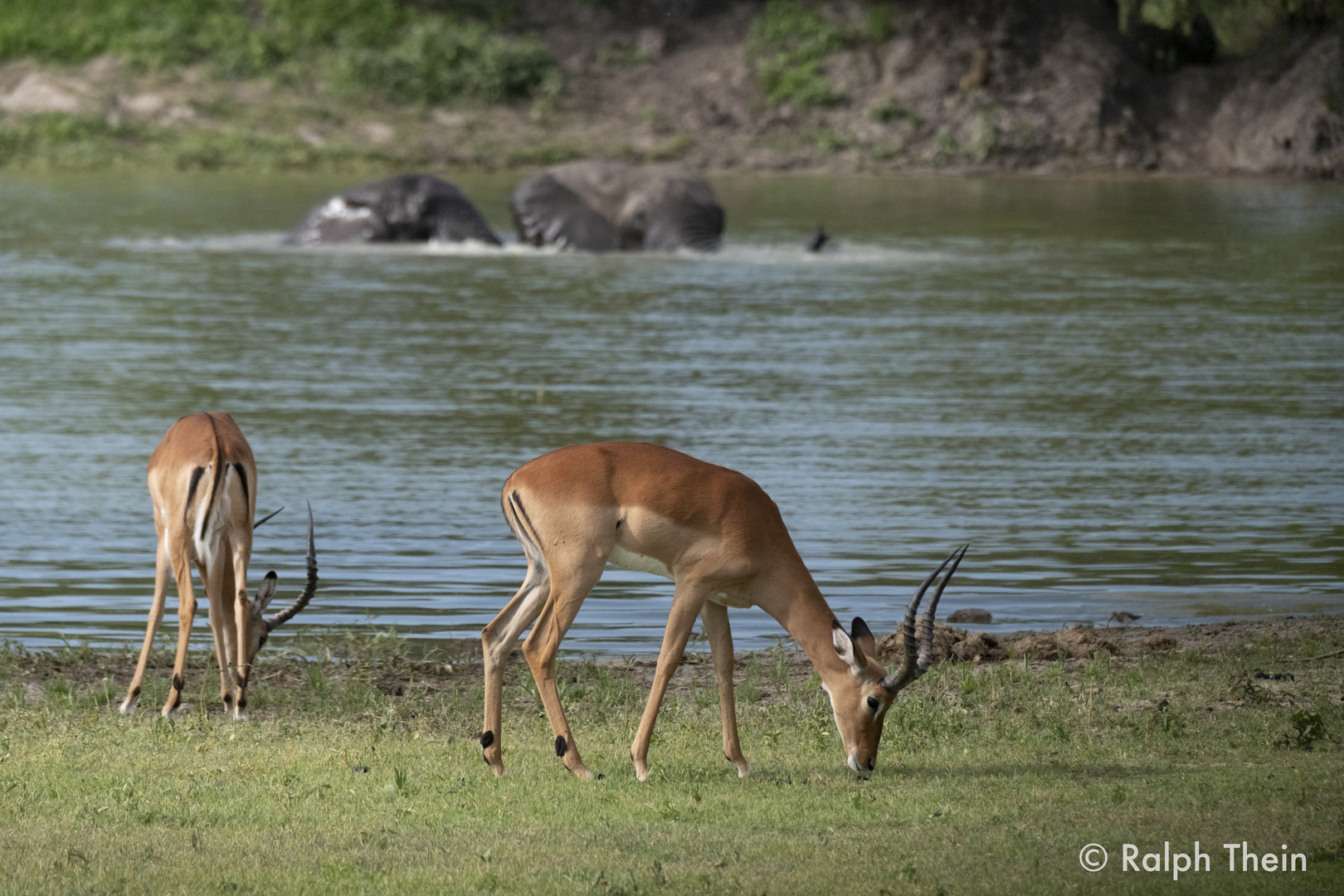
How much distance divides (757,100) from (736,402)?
4015 centimetres

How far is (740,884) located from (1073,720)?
309cm

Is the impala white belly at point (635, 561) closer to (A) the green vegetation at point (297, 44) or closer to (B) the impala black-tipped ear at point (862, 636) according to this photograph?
(B) the impala black-tipped ear at point (862, 636)

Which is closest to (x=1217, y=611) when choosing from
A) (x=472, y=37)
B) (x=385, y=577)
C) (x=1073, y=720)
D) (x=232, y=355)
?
(x=1073, y=720)

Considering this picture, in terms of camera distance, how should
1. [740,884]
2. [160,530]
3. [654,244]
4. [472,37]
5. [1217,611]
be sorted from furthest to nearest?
[472,37] < [654,244] < [1217,611] < [160,530] < [740,884]

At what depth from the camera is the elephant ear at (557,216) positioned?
114 feet

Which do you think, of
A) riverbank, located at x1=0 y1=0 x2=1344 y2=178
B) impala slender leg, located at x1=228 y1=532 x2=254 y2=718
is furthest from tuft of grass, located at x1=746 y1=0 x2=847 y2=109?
impala slender leg, located at x1=228 y1=532 x2=254 y2=718

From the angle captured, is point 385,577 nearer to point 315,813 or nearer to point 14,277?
point 315,813

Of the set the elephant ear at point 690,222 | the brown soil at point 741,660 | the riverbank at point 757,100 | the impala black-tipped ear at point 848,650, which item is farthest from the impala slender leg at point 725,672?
the riverbank at point 757,100

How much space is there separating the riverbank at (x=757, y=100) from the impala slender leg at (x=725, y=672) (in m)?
44.3

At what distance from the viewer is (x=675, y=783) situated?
797cm

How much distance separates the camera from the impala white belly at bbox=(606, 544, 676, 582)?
318 inches

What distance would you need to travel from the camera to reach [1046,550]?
44.6 ft

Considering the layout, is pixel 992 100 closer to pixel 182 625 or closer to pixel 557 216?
pixel 557 216

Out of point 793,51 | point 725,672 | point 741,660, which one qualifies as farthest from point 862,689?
point 793,51
